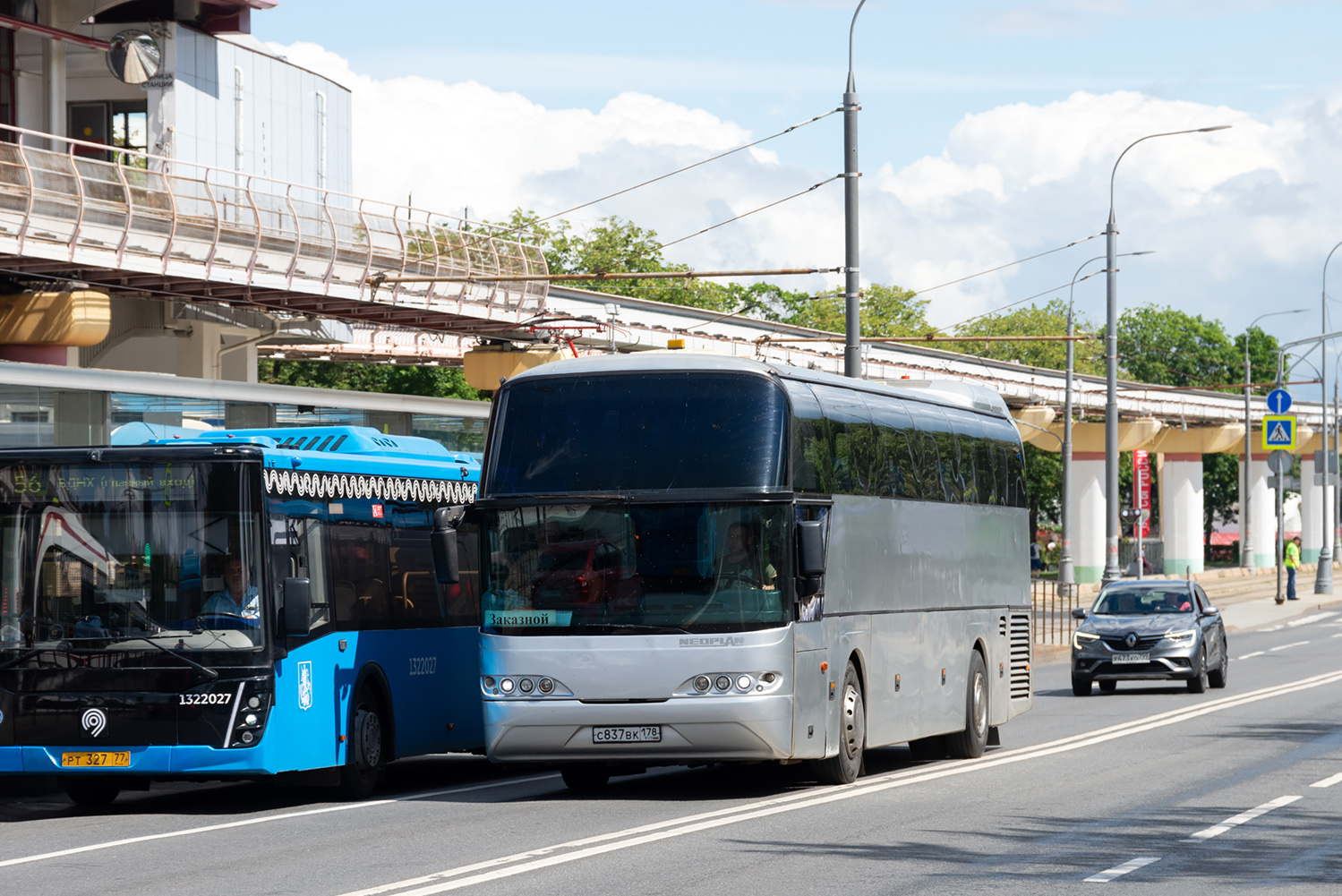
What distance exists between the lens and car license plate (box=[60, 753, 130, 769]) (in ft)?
44.9

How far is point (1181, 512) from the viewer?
83.0 meters

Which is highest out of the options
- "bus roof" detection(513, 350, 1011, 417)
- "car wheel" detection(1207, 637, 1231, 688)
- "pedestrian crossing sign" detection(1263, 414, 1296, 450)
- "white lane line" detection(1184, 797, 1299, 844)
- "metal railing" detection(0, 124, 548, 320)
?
"metal railing" detection(0, 124, 548, 320)

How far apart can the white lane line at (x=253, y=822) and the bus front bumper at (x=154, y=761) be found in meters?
0.39

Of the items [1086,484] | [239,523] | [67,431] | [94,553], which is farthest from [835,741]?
[1086,484]

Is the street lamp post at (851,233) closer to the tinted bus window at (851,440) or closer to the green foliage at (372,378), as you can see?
the tinted bus window at (851,440)

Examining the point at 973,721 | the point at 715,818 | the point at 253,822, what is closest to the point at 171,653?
the point at 253,822

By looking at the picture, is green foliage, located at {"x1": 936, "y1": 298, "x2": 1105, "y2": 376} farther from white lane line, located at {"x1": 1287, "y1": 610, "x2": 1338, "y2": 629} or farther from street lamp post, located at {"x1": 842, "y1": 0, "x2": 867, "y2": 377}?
street lamp post, located at {"x1": 842, "y1": 0, "x2": 867, "y2": 377}

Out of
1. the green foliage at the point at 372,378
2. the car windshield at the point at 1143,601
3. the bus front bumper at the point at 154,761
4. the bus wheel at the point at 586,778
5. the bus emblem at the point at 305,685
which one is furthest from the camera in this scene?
the green foliage at the point at 372,378

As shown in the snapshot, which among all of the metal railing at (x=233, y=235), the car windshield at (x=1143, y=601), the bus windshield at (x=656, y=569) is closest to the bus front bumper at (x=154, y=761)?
the bus windshield at (x=656, y=569)

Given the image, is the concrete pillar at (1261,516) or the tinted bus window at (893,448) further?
the concrete pillar at (1261,516)

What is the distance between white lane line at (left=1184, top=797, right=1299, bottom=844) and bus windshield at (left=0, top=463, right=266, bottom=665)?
21.2 ft

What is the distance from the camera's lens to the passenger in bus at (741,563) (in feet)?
45.8

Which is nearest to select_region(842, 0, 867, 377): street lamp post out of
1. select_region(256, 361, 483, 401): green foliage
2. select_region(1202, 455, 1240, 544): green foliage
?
select_region(256, 361, 483, 401): green foliage

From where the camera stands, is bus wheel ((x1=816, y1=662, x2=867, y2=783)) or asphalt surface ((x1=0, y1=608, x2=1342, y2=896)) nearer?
asphalt surface ((x1=0, y1=608, x2=1342, y2=896))
